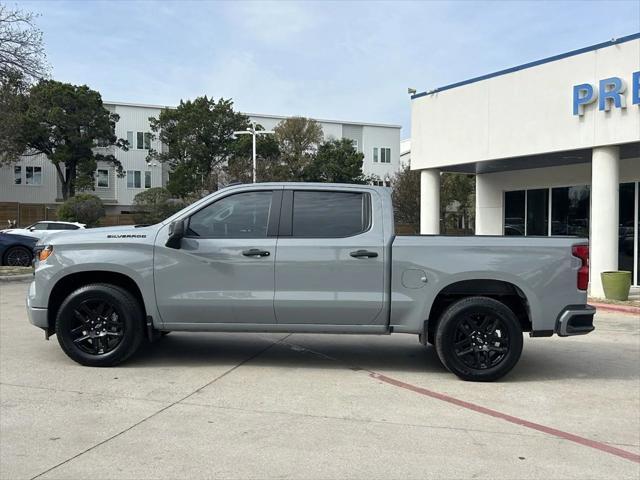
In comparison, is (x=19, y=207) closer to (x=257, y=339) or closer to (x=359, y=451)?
(x=257, y=339)

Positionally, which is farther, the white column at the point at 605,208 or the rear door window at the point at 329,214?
the white column at the point at 605,208

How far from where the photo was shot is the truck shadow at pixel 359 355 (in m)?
6.70

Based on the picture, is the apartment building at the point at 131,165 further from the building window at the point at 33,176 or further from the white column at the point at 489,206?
the white column at the point at 489,206

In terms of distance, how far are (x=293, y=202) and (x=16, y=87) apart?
48.1 ft

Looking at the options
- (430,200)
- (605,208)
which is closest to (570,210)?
(605,208)

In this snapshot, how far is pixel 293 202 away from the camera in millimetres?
6395

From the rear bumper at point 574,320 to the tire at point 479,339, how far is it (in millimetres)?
423

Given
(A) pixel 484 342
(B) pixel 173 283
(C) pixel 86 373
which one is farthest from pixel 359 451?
(C) pixel 86 373

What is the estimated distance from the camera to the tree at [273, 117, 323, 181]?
2095 inches

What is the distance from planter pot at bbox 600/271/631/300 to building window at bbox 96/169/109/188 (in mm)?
51060

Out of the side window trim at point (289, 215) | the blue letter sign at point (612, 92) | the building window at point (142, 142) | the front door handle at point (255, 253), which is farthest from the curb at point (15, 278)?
the building window at point (142, 142)

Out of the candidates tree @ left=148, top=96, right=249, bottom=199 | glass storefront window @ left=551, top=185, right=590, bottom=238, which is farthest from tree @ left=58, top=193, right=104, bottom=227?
glass storefront window @ left=551, top=185, right=590, bottom=238

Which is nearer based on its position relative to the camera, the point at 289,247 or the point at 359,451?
the point at 359,451

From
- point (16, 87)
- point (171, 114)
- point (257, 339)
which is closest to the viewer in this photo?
point (257, 339)
